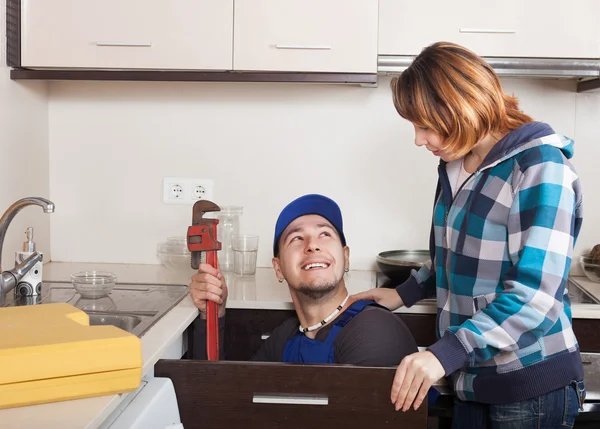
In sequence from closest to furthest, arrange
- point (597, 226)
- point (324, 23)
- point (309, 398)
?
point (309, 398) < point (324, 23) < point (597, 226)

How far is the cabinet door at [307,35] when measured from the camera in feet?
7.05

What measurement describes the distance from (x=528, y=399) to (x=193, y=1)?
4.54ft

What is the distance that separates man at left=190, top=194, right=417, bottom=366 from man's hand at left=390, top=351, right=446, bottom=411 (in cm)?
31

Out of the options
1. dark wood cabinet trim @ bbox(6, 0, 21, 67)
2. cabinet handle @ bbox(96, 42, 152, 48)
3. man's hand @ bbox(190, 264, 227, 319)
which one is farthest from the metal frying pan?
dark wood cabinet trim @ bbox(6, 0, 21, 67)

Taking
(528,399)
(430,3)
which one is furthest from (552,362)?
(430,3)

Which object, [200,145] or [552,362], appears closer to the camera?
[552,362]

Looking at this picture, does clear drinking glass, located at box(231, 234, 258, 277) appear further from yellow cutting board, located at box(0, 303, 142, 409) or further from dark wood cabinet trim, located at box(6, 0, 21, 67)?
yellow cutting board, located at box(0, 303, 142, 409)

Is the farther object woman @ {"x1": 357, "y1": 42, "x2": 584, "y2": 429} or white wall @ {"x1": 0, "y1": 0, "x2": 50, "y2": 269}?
white wall @ {"x1": 0, "y1": 0, "x2": 50, "y2": 269}

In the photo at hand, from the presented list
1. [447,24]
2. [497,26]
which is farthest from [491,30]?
[447,24]

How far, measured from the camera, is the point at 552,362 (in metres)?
1.58

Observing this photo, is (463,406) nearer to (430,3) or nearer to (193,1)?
(430,3)

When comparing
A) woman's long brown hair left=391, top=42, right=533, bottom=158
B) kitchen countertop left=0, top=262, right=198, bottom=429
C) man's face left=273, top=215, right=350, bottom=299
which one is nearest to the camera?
kitchen countertop left=0, top=262, right=198, bottom=429

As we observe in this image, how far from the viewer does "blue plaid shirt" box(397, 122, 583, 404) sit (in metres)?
1.42

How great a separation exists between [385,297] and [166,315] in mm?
557
